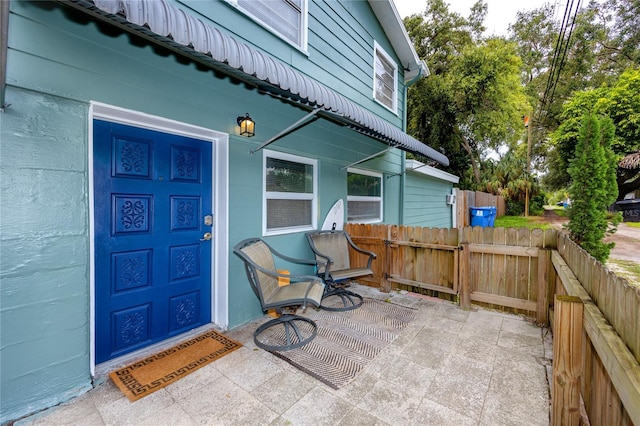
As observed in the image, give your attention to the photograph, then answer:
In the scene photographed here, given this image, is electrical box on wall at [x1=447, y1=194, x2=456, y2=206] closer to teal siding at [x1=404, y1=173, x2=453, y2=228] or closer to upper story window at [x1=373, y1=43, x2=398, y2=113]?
teal siding at [x1=404, y1=173, x2=453, y2=228]

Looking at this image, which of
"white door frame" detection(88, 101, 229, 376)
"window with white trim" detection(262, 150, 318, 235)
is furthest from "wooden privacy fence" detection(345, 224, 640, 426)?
"white door frame" detection(88, 101, 229, 376)

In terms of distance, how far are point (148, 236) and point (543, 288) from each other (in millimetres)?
4317

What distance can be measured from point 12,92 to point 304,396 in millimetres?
2798

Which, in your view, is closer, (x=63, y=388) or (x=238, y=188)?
(x=63, y=388)

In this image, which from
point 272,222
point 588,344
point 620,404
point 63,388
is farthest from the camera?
point 272,222

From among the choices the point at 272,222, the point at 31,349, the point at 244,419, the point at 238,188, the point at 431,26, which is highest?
the point at 431,26

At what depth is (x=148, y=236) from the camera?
2555mm

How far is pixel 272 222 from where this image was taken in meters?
3.64

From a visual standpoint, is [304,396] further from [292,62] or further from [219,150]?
[292,62]

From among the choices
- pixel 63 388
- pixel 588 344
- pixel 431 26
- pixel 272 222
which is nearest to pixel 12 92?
pixel 63 388

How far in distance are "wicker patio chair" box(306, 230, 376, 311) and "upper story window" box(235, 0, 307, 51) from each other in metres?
2.78

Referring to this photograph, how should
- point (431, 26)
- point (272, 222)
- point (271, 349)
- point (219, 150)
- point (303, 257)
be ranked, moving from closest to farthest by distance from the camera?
point (271, 349) < point (219, 150) < point (272, 222) < point (303, 257) < point (431, 26)

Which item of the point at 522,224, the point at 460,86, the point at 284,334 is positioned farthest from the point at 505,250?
the point at 522,224

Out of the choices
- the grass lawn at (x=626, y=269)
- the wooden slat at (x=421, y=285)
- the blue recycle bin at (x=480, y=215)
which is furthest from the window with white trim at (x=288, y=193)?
the blue recycle bin at (x=480, y=215)
